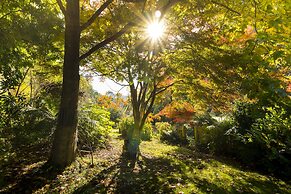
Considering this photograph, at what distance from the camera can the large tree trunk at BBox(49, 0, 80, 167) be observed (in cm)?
537

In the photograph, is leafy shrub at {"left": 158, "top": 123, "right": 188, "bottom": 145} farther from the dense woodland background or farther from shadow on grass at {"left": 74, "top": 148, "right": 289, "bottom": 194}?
shadow on grass at {"left": 74, "top": 148, "right": 289, "bottom": 194}

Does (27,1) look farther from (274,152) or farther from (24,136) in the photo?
(274,152)

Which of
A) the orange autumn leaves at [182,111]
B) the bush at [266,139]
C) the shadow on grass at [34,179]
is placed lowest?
the shadow on grass at [34,179]

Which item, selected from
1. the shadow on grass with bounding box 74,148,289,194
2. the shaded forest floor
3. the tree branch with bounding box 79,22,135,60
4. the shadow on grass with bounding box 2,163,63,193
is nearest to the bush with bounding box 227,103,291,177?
the shaded forest floor

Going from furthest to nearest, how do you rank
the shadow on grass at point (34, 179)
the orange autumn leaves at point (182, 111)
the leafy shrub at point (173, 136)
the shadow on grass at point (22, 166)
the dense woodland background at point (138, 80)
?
the leafy shrub at point (173, 136), the orange autumn leaves at point (182, 111), the dense woodland background at point (138, 80), the shadow on grass at point (22, 166), the shadow on grass at point (34, 179)

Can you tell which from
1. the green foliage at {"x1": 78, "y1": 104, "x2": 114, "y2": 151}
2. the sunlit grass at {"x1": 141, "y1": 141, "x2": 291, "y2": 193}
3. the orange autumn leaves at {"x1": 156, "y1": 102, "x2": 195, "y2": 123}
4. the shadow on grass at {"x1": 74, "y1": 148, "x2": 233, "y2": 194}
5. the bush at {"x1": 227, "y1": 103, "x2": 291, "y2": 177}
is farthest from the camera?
the orange autumn leaves at {"x1": 156, "y1": 102, "x2": 195, "y2": 123}

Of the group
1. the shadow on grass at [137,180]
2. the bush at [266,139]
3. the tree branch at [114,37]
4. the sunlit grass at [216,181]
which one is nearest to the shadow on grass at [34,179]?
the shadow on grass at [137,180]

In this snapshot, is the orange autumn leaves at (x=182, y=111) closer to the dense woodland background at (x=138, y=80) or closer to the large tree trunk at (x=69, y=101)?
the dense woodland background at (x=138, y=80)

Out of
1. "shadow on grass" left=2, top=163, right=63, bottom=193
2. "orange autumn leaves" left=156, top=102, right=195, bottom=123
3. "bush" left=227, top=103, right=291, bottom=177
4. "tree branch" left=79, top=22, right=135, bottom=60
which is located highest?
"tree branch" left=79, top=22, right=135, bottom=60

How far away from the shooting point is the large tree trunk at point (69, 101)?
5.37 meters

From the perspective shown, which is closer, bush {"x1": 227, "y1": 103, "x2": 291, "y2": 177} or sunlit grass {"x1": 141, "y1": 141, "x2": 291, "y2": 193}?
sunlit grass {"x1": 141, "y1": 141, "x2": 291, "y2": 193}

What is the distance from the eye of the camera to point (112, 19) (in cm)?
718

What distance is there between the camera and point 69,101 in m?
5.48

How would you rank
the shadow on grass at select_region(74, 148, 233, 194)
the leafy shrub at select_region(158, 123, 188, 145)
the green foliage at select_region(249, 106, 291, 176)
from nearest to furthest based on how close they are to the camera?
the shadow on grass at select_region(74, 148, 233, 194) → the green foliage at select_region(249, 106, 291, 176) → the leafy shrub at select_region(158, 123, 188, 145)
